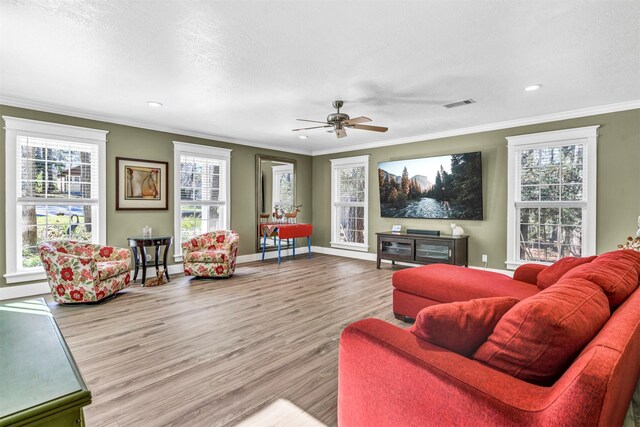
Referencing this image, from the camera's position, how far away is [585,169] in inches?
168

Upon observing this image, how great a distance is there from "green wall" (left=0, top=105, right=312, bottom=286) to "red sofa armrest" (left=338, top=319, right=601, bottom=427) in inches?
187

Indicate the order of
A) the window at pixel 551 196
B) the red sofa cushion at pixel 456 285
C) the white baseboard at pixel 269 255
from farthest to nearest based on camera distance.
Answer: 1. the white baseboard at pixel 269 255
2. the window at pixel 551 196
3. the red sofa cushion at pixel 456 285

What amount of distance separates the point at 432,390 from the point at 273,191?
626 cm

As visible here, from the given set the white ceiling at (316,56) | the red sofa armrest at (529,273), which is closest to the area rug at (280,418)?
the red sofa armrest at (529,273)

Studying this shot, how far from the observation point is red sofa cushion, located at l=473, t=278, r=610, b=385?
3.26 ft

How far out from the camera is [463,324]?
1207mm

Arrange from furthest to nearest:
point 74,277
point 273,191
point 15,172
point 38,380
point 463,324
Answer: point 273,191
point 15,172
point 74,277
point 463,324
point 38,380

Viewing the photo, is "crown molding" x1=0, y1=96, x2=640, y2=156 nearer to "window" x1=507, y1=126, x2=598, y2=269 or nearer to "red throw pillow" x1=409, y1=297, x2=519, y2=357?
"window" x1=507, y1=126, x2=598, y2=269

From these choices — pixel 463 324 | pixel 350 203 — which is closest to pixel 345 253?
pixel 350 203

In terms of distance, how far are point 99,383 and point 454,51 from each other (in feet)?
12.0

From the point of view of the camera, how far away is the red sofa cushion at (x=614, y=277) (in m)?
1.40

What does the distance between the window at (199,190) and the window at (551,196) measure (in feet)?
16.4

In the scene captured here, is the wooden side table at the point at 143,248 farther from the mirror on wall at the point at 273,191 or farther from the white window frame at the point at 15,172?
the mirror on wall at the point at 273,191

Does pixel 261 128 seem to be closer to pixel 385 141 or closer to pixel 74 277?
pixel 385 141
